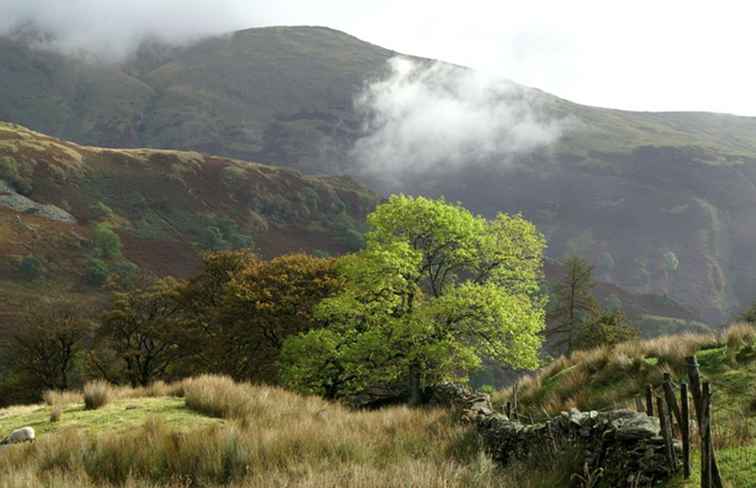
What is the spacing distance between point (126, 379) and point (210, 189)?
101841 mm

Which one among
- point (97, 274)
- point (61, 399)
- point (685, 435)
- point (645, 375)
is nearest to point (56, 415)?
point (61, 399)

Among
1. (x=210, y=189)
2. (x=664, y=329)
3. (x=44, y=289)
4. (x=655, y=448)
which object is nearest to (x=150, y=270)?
(x=44, y=289)

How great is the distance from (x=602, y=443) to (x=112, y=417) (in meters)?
11.9

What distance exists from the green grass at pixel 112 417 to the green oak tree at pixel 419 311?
37.2ft

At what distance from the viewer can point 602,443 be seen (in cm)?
759

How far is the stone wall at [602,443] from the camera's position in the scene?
679cm

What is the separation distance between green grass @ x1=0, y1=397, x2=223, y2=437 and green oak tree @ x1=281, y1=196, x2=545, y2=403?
11.3 m

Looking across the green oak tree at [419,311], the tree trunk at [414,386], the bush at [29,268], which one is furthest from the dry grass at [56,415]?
the bush at [29,268]

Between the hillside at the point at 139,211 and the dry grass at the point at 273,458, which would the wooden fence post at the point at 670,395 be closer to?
the dry grass at the point at 273,458

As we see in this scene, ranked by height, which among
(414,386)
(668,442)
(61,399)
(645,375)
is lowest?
(414,386)

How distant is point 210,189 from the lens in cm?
13512

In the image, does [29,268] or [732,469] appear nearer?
[732,469]

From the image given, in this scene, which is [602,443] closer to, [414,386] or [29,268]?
[414,386]

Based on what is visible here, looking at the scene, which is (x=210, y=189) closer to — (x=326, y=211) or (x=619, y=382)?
(x=326, y=211)
